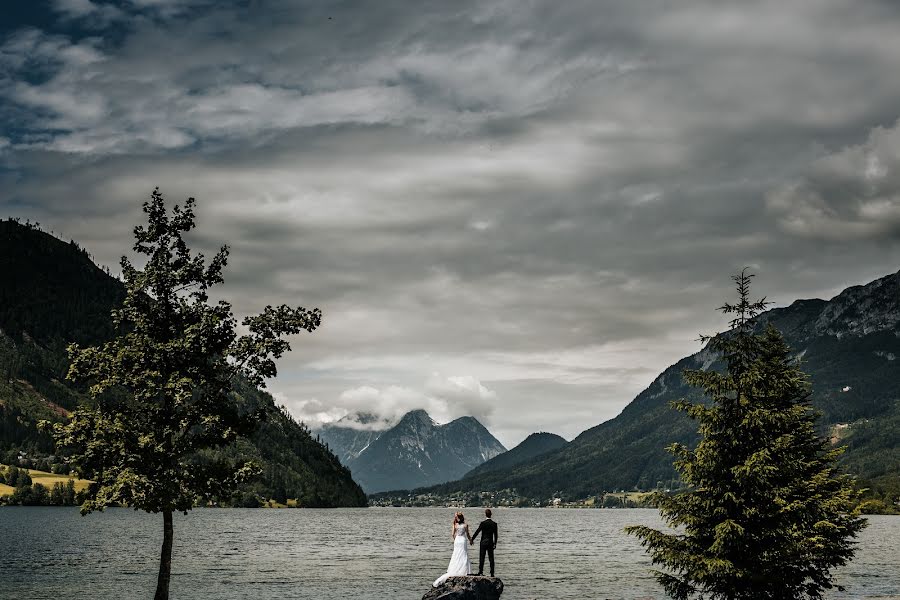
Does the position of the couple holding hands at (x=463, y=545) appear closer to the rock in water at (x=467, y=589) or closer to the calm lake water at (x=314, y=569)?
the rock in water at (x=467, y=589)

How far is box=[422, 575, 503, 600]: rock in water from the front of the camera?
108 ft

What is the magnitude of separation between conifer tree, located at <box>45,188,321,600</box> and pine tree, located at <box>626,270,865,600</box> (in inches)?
614

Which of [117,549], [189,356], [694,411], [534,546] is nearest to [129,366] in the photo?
[189,356]

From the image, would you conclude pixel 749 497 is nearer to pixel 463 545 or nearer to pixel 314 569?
pixel 463 545

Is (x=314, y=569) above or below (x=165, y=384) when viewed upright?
below

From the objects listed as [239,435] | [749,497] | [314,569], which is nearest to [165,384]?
[239,435]

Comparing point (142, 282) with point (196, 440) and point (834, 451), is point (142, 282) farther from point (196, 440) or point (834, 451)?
point (834, 451)

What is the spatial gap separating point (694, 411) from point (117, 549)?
102229 mm

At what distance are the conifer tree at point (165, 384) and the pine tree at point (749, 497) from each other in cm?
1561

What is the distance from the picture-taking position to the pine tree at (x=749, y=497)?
29.6 m

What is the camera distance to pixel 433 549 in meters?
121

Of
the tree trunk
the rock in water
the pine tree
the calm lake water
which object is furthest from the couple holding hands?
the calm lake water

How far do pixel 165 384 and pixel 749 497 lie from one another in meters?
21.1

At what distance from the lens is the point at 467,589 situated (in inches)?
1304
